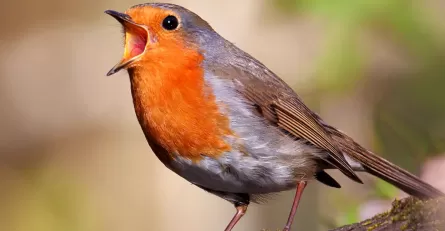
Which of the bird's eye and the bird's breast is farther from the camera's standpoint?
the bird's eye

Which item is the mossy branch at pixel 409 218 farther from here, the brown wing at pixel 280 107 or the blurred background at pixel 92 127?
the blurred background at pixel 92 127

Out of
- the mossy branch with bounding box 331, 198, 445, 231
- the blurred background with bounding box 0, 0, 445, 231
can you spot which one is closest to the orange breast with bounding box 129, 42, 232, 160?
the mossy branch with bounding box 331, 198, 445, 231

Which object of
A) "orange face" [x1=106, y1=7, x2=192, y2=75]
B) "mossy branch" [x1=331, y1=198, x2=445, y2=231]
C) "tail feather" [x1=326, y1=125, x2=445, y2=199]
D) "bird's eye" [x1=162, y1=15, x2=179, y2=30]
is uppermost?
"bird's eye" [x1=162, y1=15, x2=179, y2=30]

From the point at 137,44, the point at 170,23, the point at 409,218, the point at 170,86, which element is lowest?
the point at 409,218

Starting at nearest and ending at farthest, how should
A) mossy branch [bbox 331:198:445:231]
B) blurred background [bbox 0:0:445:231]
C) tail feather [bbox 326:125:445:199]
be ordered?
mossy branch [bbox 331:198:445:231], tail feather [bbox 326:125:445:199], blurred background [bbox 0:0:445:231]

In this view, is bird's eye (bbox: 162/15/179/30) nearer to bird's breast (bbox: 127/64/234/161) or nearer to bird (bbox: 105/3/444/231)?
bird (bbox: 105/3/444/231)

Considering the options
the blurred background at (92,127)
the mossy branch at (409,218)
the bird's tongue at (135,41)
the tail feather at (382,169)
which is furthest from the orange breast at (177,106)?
the blurred background at (92,127)

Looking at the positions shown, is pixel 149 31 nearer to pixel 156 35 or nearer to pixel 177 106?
pixel 156 35

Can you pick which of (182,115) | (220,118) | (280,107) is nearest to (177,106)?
(182,115)
